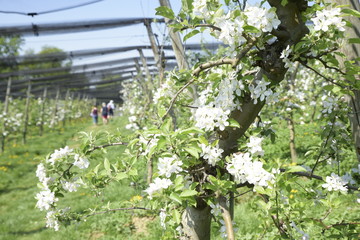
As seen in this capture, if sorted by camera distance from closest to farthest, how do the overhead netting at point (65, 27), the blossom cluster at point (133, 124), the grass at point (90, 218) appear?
the grass at point (90, 218), the blossom cluster at point (133, 124), the overhead netting at point (65, 27)

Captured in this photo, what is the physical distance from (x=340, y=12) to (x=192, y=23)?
66 centimetres

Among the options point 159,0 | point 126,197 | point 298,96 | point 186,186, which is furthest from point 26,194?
point 186,186

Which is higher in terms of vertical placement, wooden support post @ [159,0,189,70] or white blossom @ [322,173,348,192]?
wooden support post @ [159,0,189,70]

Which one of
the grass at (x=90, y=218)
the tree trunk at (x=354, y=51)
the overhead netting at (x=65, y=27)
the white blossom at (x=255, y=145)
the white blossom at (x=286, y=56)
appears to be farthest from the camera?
the overhead netting at (x=65, y=27)

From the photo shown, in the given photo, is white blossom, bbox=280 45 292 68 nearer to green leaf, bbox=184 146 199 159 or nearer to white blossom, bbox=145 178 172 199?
green leaf, bbox=184 146 199 159

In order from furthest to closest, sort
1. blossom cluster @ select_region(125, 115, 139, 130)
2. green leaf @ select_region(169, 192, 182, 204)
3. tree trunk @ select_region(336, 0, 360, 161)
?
1. blossom cluster @ select_region(125, 115, 139, 130)
2. tree trunk @ select_region(336, 0, 360, 161)
3. green leaf @ select_region(169, 192, 182, 204)

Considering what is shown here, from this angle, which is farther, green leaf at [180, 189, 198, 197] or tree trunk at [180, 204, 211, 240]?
tree trunk at [180, 204, 211, 240]

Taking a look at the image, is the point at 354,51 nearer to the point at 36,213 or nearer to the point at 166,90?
the point at 166,90

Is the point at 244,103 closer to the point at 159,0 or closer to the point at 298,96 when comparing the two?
the point at 159,0

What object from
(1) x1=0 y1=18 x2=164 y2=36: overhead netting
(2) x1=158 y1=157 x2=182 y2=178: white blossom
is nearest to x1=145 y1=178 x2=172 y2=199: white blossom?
(2) x1=158 y1=157 x2=182 y2=178: white blossom

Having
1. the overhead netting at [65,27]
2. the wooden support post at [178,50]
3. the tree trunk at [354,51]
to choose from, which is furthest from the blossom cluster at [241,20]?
the overhead netting at [65,27]

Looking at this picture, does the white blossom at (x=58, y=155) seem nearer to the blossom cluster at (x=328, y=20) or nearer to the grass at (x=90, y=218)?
the grass at (x=90, y=218)

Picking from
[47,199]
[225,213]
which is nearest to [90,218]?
[47,199]

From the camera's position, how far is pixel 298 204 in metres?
1.62
